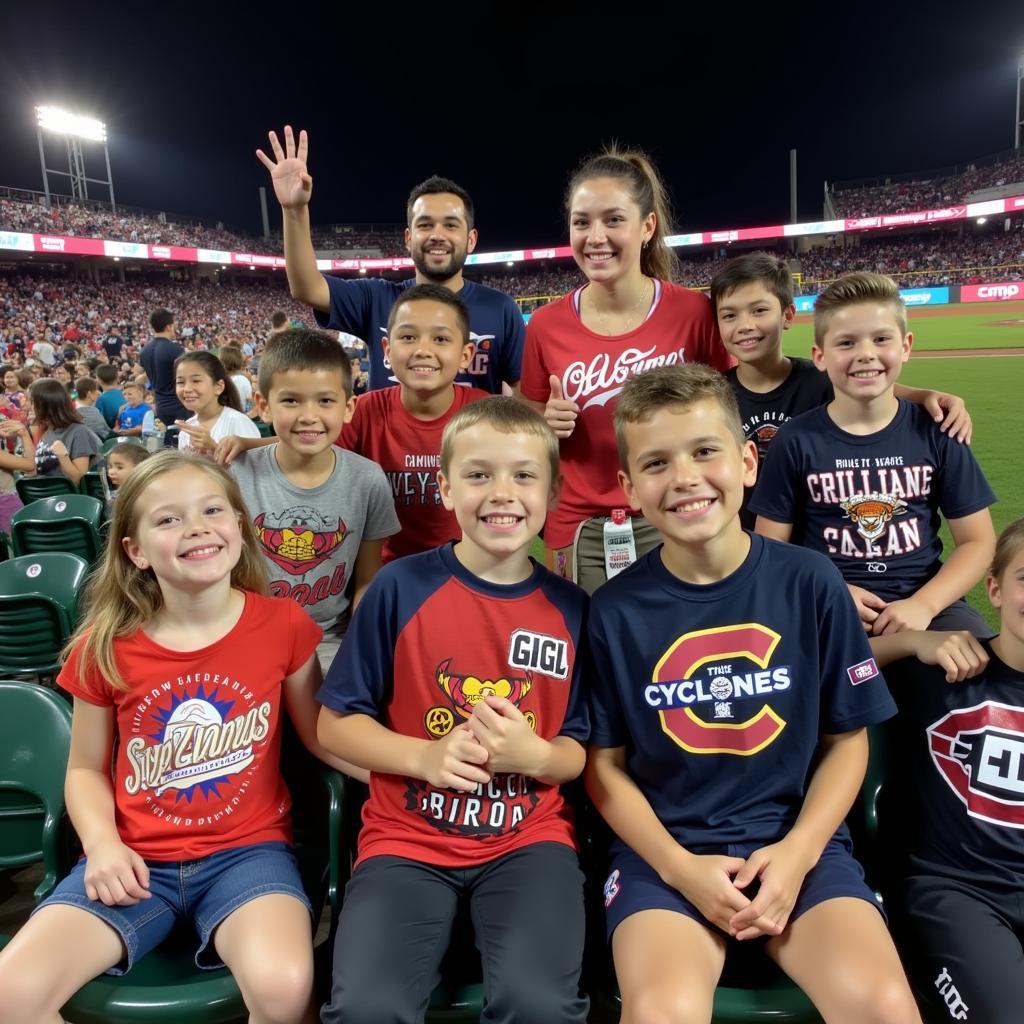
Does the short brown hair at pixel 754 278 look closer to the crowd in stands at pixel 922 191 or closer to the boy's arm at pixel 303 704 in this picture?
the boy's arm at pixel 303 704

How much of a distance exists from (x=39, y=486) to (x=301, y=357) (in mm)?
4305

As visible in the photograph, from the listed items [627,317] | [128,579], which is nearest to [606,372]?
[627,317]

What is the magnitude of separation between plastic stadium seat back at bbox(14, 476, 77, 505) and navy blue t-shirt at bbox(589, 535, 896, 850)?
545 centimetres

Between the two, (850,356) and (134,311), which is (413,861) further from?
(134,311)

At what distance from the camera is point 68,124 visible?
1564 inches

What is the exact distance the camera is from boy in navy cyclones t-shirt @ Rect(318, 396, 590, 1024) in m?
1.47

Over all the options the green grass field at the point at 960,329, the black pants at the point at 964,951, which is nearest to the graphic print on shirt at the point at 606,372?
the black pants at the point at 964,951

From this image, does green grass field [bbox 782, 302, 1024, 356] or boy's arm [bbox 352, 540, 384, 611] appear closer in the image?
boy's arm [bbox 352, 540, 384, 611]

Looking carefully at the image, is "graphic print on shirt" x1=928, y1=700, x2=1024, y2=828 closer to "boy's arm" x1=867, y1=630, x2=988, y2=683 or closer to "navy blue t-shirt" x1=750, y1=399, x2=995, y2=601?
"boy's arm" x1=867, y1=630, x2=988, y2=683

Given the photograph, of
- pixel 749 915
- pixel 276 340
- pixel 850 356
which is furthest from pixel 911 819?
pixel 276 340

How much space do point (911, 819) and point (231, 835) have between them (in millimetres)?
1679

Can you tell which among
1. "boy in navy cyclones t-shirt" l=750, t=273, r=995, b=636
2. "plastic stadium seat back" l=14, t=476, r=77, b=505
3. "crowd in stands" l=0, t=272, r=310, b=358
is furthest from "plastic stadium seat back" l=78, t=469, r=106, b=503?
"crowd in stands" l=0, t=272, r=310, b=358

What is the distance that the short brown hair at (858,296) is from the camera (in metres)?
2.44

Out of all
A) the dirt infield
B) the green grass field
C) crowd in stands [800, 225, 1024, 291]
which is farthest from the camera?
crowd in stands [800, 225, 1024, 291]
